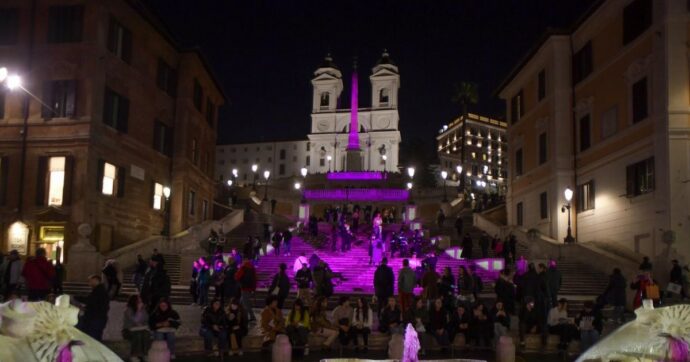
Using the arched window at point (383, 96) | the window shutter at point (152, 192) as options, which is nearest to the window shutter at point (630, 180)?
the window shutter at point (152, 192)

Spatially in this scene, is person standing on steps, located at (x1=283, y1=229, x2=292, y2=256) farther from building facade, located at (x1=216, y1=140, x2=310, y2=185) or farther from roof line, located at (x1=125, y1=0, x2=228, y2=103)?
building facade, located at (x1=216, y1=140, x2=310, y2=185)

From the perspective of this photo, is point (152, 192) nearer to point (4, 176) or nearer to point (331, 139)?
point (4, 176)

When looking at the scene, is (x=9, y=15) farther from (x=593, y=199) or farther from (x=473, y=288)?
(x=593, y=199)

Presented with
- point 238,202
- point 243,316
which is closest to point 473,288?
point 243,316

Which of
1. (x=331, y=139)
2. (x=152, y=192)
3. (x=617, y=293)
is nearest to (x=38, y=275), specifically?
(x=617, y=293)

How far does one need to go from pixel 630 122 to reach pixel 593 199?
4.64 m

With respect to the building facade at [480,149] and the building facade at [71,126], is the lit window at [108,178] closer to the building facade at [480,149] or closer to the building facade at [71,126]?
the building facade at [71,126]

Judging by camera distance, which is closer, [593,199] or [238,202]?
[593,199]

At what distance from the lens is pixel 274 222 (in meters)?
44.4

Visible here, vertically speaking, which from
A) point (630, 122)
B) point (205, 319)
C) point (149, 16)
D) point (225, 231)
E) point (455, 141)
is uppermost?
point (455, 141)

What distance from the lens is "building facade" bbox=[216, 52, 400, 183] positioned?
113m

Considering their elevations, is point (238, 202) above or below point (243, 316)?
above

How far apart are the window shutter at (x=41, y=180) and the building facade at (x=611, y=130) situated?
24.2m

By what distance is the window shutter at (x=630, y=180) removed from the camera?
27.3 m
